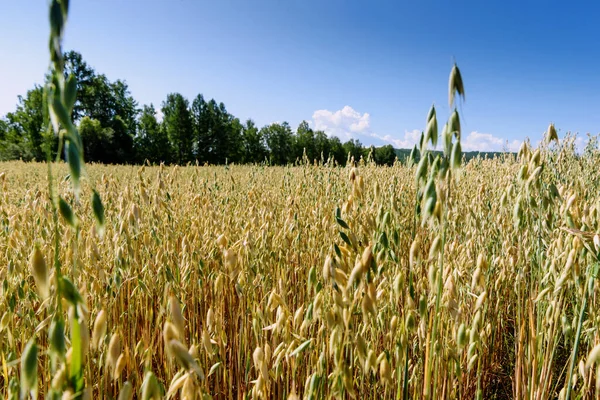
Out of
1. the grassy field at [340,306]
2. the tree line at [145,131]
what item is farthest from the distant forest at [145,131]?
the grassy field at [340,306]

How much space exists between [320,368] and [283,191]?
8.69 feet

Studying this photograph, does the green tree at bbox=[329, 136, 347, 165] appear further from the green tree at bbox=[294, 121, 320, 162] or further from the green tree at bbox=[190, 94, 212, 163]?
the green tree at bbox=[190, 94, 212, 163]

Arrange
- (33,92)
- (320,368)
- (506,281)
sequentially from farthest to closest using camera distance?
1. (33,92)
2. (506,281)
3. (320,368)

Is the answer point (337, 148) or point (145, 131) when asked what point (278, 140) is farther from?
point (145, 131)

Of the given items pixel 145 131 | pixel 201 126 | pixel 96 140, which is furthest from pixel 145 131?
pixel 96 140

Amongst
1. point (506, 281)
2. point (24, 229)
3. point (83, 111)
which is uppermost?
point (83, 111)

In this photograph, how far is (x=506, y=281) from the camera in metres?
1.90

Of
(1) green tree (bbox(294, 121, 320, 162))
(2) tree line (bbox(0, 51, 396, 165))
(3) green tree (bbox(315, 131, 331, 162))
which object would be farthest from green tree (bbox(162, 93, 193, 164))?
(3) green tree (bbox(315, 131, 331, 162))

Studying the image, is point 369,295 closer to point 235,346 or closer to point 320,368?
point 320,368

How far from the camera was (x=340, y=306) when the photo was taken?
0.72m

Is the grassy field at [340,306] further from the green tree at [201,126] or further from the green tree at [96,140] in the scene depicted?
the green tree at [201,126]

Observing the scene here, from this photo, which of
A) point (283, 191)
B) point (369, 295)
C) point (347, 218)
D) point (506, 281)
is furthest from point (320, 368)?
point (283, 191)

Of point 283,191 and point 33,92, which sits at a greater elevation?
point 33,92

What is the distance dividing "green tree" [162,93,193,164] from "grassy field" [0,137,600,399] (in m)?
38.5
